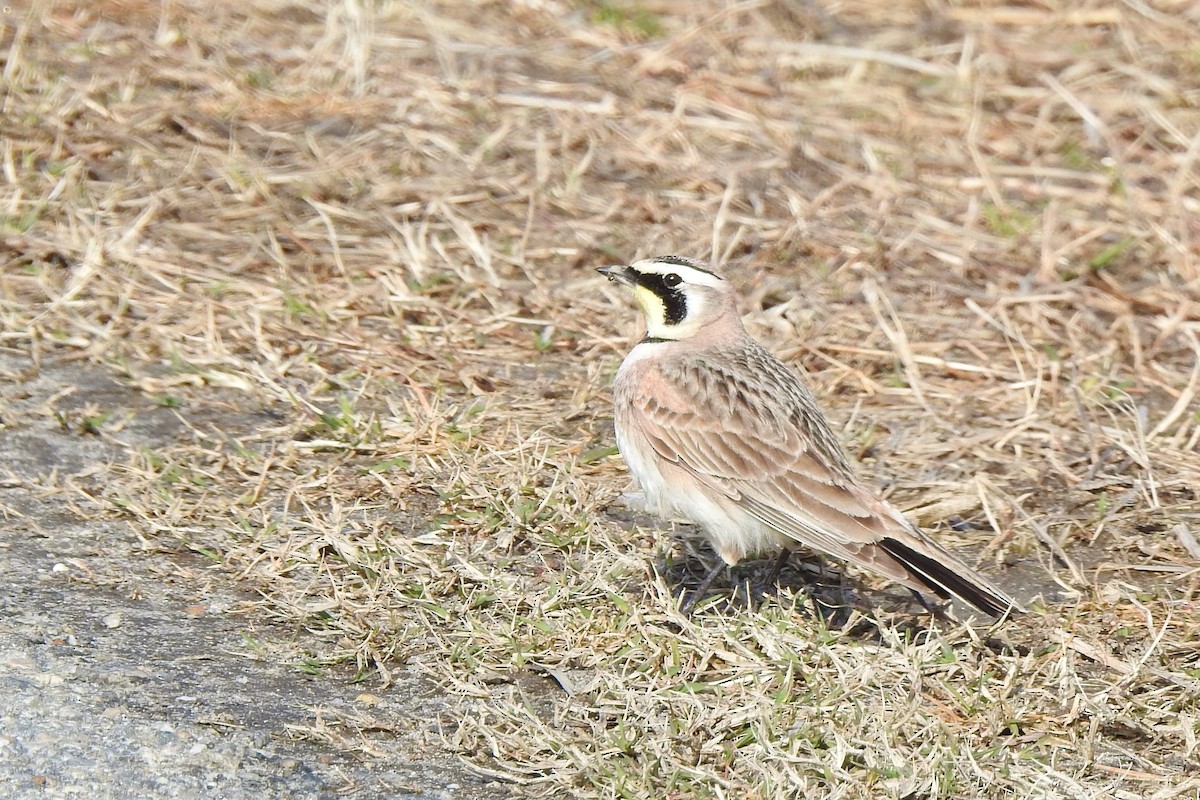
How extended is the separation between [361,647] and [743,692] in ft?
4.02

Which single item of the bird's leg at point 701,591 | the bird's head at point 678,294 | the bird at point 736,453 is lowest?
the bird's leg at point 701,591

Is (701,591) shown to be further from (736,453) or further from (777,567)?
(736,453)

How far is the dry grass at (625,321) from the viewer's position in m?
4.73

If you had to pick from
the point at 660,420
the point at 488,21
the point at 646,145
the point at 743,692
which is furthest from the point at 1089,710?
the point at 488,21

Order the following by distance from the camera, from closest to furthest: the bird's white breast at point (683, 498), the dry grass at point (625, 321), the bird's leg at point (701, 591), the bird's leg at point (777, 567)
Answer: the dry grass at point (625, 321) < the bird's white breast at point (683, 498) < the bird's leg at point (701, 591) < the bird's leg at point (777, 567)

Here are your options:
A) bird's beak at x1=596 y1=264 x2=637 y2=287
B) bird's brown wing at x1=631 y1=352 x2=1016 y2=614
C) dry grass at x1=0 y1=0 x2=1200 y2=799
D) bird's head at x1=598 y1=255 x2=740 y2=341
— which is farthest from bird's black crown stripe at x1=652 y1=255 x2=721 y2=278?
dry grass at x1=0 y1=0 x2=1200 y2=799

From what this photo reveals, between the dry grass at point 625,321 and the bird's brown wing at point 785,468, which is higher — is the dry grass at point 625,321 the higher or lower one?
the lower one

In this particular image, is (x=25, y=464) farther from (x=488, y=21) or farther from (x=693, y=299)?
(x=488, y=21)

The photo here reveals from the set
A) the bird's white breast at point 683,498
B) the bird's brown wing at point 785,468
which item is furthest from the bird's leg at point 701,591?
the bird's brown wing at point 785,468

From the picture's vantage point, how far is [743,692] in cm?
470

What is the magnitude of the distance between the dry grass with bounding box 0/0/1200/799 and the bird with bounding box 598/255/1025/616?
0.27m

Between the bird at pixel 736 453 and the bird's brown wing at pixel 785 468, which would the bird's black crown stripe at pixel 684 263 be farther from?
the bird's brown wing at pixel 785 468

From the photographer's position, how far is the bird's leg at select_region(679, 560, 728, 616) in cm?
535

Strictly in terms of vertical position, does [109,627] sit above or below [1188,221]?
below
